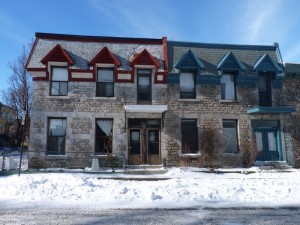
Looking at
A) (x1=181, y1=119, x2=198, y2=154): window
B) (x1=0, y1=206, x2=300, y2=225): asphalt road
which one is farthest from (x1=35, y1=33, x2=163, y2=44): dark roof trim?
(x1=0, y1=206, x2=300, y2=225): asphalt road

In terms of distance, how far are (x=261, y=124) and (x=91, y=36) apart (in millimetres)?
12834

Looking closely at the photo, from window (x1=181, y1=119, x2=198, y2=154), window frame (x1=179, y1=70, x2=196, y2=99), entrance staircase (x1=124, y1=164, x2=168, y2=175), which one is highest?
window frame (x1=179, y1=70, x2=196, y2=99)

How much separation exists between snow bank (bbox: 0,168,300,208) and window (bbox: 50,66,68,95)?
6887 mm

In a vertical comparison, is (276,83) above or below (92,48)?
below

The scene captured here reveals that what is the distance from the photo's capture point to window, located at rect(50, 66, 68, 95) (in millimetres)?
17594

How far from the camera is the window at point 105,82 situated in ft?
58.7

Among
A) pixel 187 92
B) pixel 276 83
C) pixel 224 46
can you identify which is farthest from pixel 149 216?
pixel 224 46

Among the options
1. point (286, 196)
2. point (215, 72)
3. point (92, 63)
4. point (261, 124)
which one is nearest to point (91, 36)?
point (92, 63)

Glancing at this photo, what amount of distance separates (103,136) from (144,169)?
134 inches

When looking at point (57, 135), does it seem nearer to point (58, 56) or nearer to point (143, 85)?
point (58, 56)

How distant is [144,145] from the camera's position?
17703mm

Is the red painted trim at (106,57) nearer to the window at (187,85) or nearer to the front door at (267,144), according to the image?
the window at (187,85)

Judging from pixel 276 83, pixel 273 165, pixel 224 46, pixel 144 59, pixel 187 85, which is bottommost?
pixel 273 165

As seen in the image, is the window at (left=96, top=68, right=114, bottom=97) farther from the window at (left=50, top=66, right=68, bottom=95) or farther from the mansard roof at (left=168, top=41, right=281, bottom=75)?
the mansard roof at (left=168, top=41, right=281, bottom=75)
